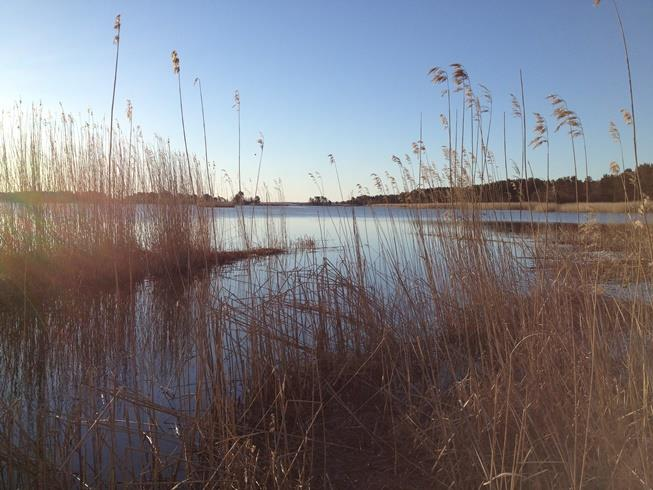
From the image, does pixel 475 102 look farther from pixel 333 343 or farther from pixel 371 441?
pixel 371 441

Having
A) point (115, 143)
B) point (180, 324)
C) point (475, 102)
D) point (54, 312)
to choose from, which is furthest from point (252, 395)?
point (115, 143)

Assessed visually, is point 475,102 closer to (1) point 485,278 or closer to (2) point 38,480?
(1) point 485,278

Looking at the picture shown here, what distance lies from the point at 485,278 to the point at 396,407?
80 centimetres

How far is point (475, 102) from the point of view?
8.85 feet

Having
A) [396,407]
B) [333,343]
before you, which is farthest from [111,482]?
[333,343]

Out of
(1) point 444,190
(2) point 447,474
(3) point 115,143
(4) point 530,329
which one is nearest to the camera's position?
(2) point 447,474

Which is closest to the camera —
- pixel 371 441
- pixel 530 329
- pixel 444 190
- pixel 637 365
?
pixel 637 365

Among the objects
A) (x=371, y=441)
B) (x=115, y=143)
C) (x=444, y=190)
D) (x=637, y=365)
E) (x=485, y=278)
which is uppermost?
(x=115, y=143)

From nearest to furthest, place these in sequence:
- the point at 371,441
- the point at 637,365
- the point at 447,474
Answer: the point at 447,474 < the point at 637,365 < the point at 371,441

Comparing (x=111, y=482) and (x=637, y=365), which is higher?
(x=637, y=365)

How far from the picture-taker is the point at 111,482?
1.43 m

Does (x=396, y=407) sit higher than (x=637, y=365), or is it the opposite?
(x=637, y=365)

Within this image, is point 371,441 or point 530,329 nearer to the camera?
point 371,441

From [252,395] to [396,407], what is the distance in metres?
0.66
